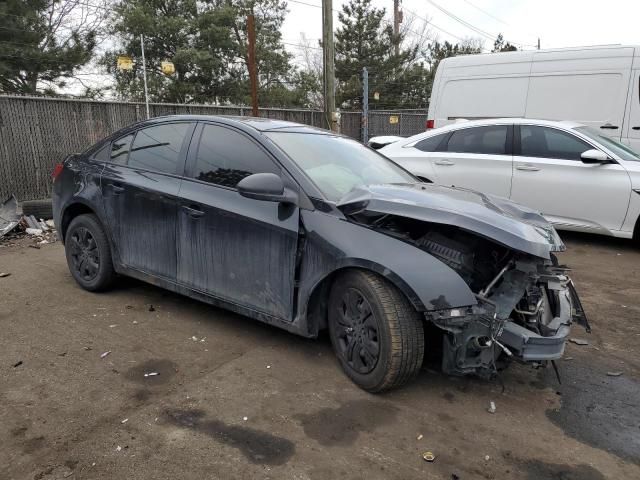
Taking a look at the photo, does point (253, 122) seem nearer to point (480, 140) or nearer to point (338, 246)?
point (338, 246)

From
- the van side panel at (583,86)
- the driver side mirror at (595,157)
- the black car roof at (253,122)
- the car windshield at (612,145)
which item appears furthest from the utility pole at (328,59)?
the black car roof at (253,122)

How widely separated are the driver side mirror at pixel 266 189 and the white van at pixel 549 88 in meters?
6.85

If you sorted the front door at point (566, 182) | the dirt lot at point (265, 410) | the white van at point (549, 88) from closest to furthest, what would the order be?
the dirt lot at point (265, 410) < the front door at point (566, 182) < the white van at point (549, 88)

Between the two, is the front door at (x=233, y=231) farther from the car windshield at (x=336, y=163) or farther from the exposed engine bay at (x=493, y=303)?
the exposed engine bay at (x=493, y=303)

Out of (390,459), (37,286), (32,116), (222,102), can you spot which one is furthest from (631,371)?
(222,102)

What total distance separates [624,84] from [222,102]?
71.2 feet

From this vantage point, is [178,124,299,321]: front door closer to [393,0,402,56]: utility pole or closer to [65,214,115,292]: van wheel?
[65,214,115,292]: van wheel

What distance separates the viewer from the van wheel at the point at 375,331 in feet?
9.15

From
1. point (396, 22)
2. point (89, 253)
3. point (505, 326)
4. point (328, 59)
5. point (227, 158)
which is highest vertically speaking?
point (396, 22)

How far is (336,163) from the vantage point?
373cm

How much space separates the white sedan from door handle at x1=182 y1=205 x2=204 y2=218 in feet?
10.5

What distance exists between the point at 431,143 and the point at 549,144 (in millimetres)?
1528

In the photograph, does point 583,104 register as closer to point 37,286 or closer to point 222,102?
point 37,286

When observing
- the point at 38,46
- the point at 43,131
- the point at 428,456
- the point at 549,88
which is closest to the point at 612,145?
the point at 549,88
